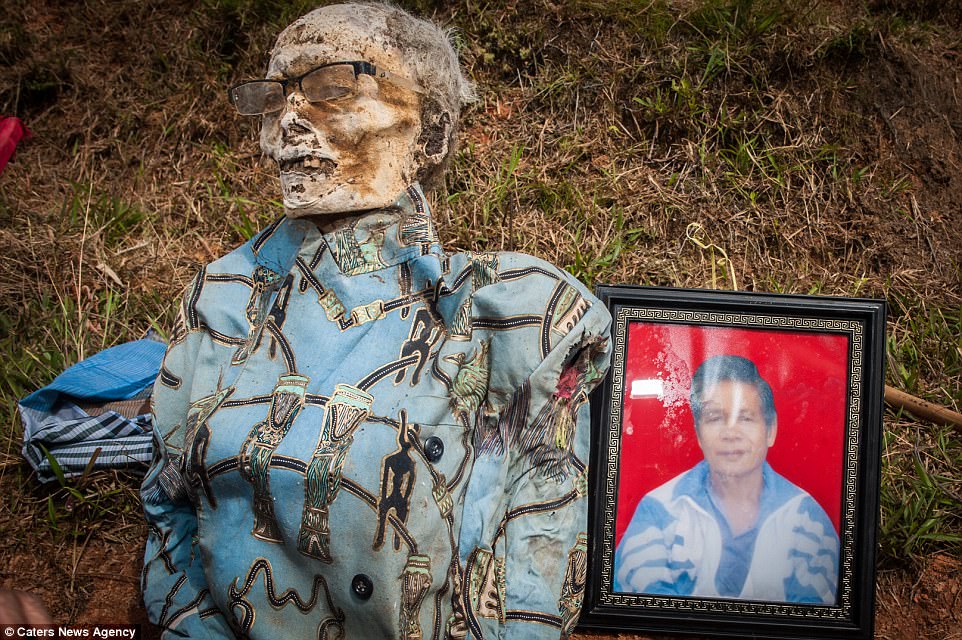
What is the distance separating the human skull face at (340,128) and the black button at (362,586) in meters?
0.81

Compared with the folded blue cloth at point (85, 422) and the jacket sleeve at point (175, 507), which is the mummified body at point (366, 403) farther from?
the folded blue cloth at point (85, 422)

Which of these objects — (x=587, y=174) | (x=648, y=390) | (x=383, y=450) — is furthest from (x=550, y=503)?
(x=587, y=174)

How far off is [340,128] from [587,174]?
1574 millimetres

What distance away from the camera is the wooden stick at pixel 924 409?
10.5 feet

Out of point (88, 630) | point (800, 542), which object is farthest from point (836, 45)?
point (88, 630)

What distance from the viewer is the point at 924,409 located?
10.5 ft

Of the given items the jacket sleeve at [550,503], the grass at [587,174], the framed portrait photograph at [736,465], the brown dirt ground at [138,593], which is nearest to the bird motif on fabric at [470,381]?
the jacket sleeve at [550,503]

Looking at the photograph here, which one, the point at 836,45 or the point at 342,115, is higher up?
the point at 836,45

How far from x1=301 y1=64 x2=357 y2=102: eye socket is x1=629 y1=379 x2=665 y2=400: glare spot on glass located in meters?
1.14

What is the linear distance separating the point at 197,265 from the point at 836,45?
96.7 inches

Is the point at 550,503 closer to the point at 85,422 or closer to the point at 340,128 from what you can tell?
the point at 340,128

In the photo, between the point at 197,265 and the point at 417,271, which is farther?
the point at 197,265

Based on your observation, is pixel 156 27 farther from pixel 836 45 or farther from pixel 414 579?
pixel 414 579

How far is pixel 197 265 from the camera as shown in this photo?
381 centimetres
